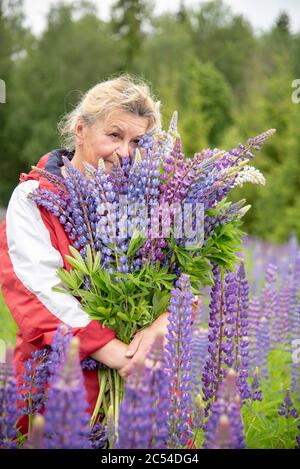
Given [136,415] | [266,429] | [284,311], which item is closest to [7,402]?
[136,415]

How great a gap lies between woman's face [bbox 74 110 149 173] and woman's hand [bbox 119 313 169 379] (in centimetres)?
68

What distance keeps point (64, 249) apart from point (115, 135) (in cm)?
53

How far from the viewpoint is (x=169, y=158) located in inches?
97.1

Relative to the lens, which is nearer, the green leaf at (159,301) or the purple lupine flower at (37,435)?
the purple lupine flower at (37,435)

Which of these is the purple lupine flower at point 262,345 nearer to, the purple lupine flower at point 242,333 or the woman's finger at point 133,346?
the purple lupine flower at point 242,333

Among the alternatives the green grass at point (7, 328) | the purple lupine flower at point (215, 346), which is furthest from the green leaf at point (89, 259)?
→ the green grass at point (7, 328)

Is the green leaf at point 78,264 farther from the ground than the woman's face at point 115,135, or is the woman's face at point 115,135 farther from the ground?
the woman's face at point 115,135

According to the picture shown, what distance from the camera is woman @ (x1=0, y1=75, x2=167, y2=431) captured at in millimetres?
2385

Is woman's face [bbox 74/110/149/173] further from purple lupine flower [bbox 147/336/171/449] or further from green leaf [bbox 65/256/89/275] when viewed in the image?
purple lupine flower [bbox 147/336/171/449]

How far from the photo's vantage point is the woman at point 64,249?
238cm

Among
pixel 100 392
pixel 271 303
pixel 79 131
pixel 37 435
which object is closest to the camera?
pixel 37 435

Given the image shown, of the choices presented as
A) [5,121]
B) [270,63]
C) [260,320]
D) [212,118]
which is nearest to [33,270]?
[260,320]

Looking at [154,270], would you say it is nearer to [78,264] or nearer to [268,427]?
[78,264]

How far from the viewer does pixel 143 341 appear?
2.39 m
